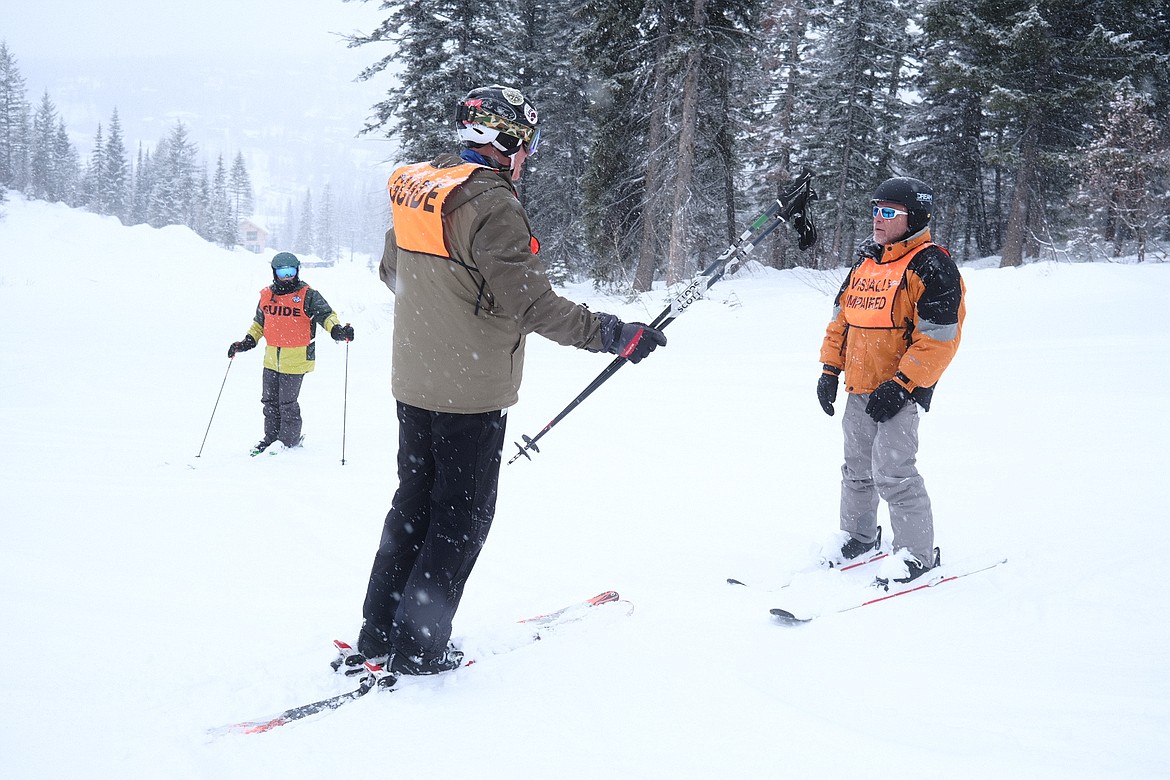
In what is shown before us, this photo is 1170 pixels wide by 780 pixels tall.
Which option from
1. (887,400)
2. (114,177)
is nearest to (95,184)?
(114,177)

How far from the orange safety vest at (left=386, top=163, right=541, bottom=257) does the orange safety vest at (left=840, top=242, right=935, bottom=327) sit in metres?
2.17

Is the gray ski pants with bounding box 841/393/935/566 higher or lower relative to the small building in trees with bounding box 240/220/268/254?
lower

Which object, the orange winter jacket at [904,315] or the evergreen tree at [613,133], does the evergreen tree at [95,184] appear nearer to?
the evergreen tree at [613,133]

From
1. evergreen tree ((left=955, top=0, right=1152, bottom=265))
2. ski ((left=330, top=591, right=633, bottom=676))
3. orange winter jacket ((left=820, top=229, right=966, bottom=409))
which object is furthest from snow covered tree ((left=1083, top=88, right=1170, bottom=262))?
ski ((left=330, top=591, right=633, bottom=676))

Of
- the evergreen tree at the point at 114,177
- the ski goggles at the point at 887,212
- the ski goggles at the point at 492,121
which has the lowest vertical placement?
the ski goggles at the point at 887,212

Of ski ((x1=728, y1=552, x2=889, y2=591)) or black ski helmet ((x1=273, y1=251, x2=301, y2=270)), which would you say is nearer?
ski ((x1=728, y1=552, x2=889, y2=591))

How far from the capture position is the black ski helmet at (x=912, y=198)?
3689 millimetres

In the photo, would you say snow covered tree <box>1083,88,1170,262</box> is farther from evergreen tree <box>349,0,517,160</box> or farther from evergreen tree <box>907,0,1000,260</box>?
evergreen tree <box>349,0,517,160</box>

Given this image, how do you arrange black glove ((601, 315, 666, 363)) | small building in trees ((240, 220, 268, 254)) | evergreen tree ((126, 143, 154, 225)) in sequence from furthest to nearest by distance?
small building in trees ((240, 220, 268, 254)) → evergreen tree ((126, 143, 154, 225)) → black glove ((601, 315, 666, 363))

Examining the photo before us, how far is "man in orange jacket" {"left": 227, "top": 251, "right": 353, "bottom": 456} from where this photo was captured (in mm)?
7102

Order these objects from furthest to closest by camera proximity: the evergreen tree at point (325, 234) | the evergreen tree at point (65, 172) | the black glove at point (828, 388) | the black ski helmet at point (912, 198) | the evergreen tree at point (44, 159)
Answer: the evergreen tree at point (325, 234) → the evergreen tree at point (65, 172) → the evergreen tree at point (44, 159) → the black glove at point (828, 388) → the black ski helmet at point (912, 198)

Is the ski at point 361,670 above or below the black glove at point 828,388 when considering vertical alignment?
below

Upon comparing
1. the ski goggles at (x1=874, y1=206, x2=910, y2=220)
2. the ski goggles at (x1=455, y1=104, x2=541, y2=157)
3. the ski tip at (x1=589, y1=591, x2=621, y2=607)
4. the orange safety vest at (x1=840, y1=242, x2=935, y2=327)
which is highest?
the ski goggles at (x1=455, y1=104, x2=541, y2=157)

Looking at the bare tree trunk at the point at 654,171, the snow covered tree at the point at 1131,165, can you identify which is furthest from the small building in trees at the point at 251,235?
the snow covered tree at the point at 1131,165
